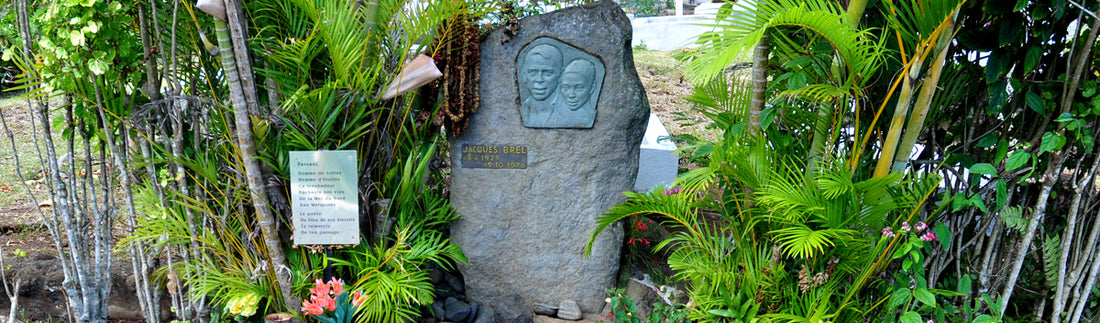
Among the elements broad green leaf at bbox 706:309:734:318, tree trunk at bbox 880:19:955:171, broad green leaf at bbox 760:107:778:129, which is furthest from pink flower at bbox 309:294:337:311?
tree trunk at bbox 880:19:955:171

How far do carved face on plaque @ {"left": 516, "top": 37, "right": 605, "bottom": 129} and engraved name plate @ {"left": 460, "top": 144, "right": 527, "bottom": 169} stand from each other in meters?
0.14

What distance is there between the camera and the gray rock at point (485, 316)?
10.3ft

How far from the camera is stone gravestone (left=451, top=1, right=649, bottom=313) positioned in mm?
3092

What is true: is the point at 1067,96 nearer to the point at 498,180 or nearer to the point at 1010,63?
the point at 1010,63

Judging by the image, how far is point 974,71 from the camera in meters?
2.37

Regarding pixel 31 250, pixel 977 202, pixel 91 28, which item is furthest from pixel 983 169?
pixel 31 250

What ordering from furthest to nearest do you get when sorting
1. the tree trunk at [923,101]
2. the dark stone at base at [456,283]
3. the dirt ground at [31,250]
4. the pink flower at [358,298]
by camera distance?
the dark stone at base at [456,283]
the dirt ground at [31,250]
the pink flower at [358,298]
the tree trunk at [923,101]

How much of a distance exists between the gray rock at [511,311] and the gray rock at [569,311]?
0.16 m

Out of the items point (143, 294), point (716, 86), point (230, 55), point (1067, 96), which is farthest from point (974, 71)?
point (143, 294)

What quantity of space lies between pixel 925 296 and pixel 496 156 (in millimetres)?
1782

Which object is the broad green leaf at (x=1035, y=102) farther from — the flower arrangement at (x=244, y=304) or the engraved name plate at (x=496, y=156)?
the flower arrangement at (x=244, y=304)

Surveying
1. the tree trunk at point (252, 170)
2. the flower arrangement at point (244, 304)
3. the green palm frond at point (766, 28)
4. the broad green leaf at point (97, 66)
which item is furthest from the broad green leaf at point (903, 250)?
the broad green leaf at point (97, 66)

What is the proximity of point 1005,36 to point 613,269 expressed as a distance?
182 centimetres

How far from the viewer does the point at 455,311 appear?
3.14 m
